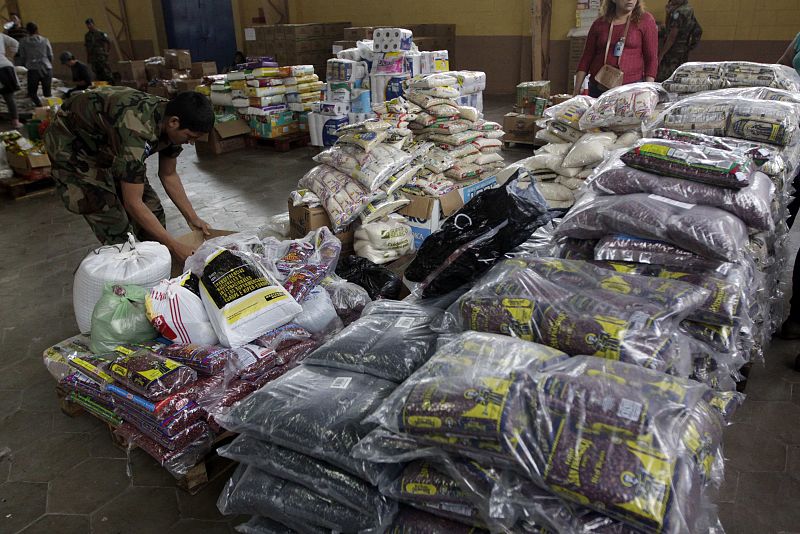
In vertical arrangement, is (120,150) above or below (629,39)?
below

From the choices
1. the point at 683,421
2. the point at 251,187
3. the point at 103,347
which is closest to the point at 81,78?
the point at 251,187

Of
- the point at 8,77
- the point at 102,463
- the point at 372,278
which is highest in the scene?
the point at 8,77

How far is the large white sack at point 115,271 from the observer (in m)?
2.77

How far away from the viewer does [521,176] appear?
2.83 meters

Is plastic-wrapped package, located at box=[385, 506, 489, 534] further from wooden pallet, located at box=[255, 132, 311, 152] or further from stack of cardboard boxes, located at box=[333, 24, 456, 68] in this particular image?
stack of cardboard boxes, located at box=[333, 24, 456, 68]

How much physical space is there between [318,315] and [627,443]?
1821mm

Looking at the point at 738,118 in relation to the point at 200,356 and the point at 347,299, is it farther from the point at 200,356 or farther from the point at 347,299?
the point at 200,356

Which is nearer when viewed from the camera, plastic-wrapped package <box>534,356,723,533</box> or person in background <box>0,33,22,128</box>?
plastic-wrapped package <box>534,356,723,533</box>

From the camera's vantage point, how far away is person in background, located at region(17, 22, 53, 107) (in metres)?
10.4

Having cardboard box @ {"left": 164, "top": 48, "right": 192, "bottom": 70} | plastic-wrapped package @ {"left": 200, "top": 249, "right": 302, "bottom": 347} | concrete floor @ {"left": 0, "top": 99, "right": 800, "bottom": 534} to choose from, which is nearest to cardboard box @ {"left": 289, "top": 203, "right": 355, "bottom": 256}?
plastic-wrapped package @ {"left": 200, "top": 249, "right": 302, "bottom": 347}

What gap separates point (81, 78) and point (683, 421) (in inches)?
442

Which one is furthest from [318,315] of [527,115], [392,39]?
[527,115]

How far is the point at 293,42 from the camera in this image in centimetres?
1076

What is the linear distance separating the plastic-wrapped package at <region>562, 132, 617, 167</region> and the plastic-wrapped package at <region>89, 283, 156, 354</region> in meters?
2.70
